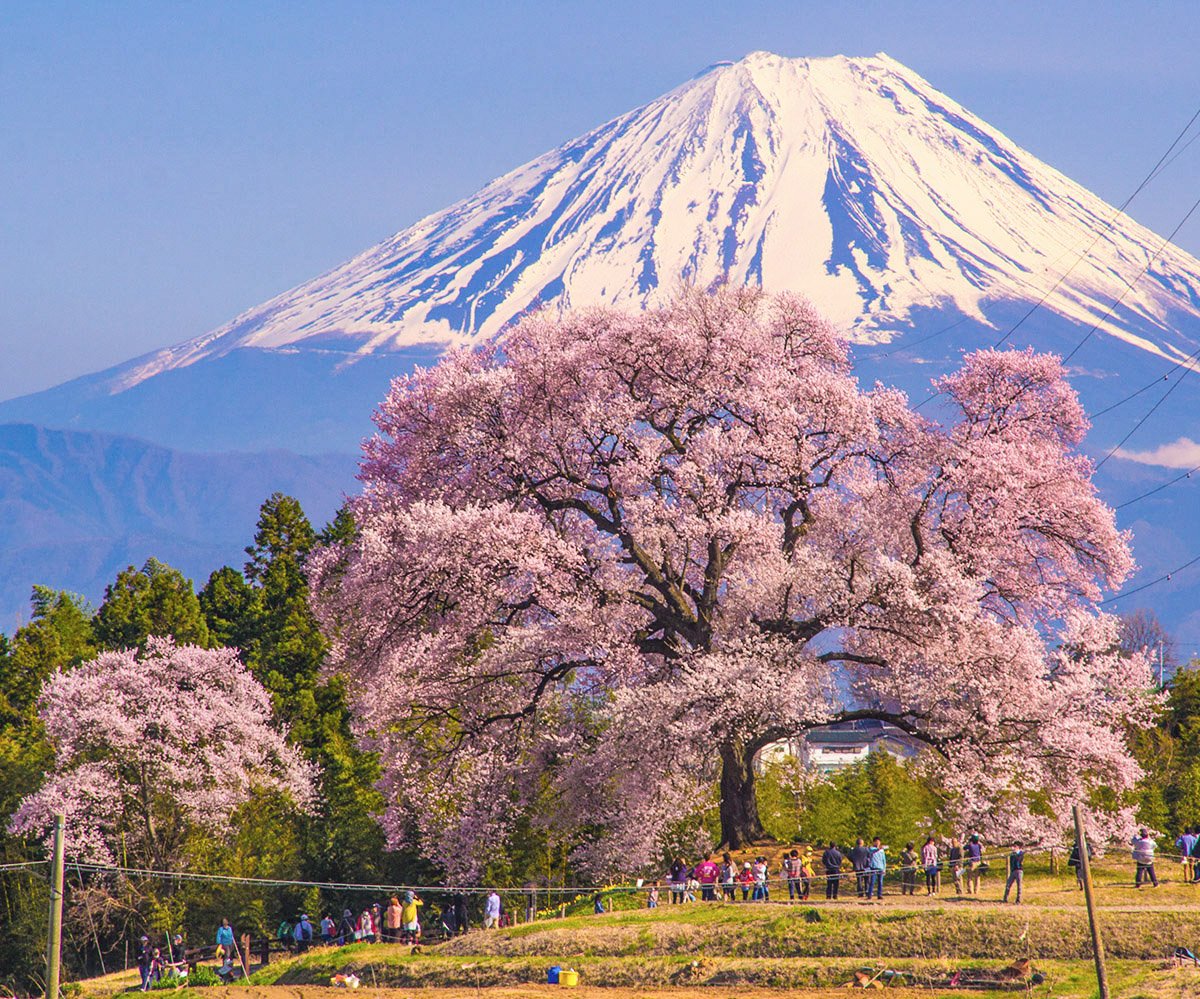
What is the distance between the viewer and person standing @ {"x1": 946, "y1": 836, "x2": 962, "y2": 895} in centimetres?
3981

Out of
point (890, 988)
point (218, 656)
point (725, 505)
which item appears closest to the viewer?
point (890, 988)

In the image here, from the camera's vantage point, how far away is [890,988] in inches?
1348

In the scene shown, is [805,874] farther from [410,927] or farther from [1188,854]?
[410,927]

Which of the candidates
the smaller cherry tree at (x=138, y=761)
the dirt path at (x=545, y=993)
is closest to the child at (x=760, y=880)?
the dirt path at (x=545, y=993)

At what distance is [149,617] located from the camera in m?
78.2

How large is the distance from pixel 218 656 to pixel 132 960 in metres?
10.5

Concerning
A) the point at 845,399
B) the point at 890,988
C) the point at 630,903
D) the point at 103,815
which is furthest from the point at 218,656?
the point at 890,988

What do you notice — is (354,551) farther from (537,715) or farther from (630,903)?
(630,903)

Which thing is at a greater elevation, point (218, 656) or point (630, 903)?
point (218, 656)

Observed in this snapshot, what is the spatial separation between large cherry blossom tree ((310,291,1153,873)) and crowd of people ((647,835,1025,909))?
1422mm

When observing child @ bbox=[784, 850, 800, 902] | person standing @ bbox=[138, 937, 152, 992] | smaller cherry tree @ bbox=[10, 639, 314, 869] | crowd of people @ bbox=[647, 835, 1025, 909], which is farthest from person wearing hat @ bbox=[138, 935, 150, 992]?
child @ bbox=[784, 850, 800, 902]

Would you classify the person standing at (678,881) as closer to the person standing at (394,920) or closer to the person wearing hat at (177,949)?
the person standing at (394,920)

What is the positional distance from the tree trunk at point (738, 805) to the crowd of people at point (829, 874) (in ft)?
4.97

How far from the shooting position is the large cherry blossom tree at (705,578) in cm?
4219
